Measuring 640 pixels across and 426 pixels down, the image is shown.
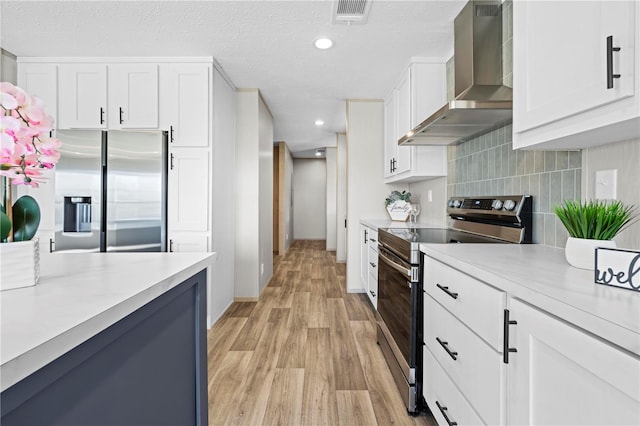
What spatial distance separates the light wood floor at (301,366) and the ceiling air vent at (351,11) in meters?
2.42

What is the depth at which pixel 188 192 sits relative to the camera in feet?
9.76

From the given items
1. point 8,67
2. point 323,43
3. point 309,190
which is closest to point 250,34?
point 323,43

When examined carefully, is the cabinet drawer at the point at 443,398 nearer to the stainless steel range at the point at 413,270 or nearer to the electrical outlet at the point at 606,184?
the stainless steel range at the point at 413,270

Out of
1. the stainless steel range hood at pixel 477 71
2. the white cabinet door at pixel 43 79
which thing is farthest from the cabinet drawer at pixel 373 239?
the white cabinet door at pixel 43 79

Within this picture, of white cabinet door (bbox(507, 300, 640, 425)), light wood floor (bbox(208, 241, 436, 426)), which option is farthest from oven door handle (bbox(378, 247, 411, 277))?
white cabinet door (bbox(507, 300, 640, 425))

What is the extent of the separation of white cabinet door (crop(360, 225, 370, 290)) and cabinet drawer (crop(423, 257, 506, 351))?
1.93 meters

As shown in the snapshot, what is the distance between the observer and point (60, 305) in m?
0.64

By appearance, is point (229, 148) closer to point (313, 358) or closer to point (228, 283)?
point (228, 283)

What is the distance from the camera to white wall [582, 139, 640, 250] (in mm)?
1134

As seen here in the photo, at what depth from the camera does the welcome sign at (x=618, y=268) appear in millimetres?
759

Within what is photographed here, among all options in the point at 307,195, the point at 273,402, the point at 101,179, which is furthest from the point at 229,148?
the point at 307,195

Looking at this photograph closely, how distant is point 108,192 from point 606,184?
3.31m

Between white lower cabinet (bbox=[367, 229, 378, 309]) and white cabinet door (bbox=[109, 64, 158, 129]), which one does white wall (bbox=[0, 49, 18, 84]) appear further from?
white lower cabinet (bbox=[367, 229, 378, 309])

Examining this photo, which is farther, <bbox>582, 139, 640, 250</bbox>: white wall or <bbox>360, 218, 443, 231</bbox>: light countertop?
<bbox>360, 218, 443, 231</bbox>: light countertop
